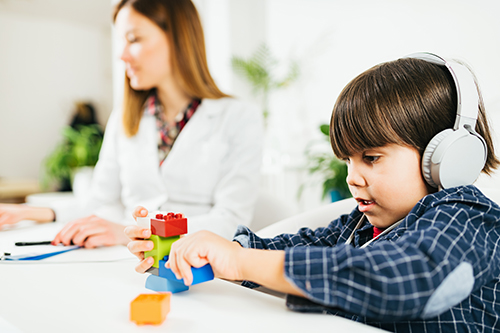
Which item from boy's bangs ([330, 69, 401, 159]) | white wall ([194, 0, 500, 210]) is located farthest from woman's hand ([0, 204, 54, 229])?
white wall ([194, 0, 500, 210])

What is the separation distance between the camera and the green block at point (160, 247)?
2.06ft

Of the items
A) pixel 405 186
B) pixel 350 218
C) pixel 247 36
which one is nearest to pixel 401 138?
pixel 405 186

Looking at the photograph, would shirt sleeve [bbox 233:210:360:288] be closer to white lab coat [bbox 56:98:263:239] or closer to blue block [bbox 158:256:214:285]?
blue block [bbox 158:256:214:285]

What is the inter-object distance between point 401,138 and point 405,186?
0.28 ft

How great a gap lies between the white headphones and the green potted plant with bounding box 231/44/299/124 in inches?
96.9

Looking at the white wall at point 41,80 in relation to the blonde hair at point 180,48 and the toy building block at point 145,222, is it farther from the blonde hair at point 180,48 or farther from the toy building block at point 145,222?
the toy building block at point 145,222

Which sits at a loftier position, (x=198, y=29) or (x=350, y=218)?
(x=198, y=29)

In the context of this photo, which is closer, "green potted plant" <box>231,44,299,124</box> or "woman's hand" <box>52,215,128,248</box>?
"woman's hand" <box>52,215,128,248</box>

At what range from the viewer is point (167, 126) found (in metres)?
1.48

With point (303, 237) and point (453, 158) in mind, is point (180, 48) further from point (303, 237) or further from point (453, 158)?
point (453, 158)

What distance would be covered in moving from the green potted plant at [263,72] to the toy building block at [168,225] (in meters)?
2.52

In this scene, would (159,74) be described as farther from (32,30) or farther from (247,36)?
(32,30)

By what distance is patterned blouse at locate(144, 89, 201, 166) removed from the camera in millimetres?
1446

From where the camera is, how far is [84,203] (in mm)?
1449
